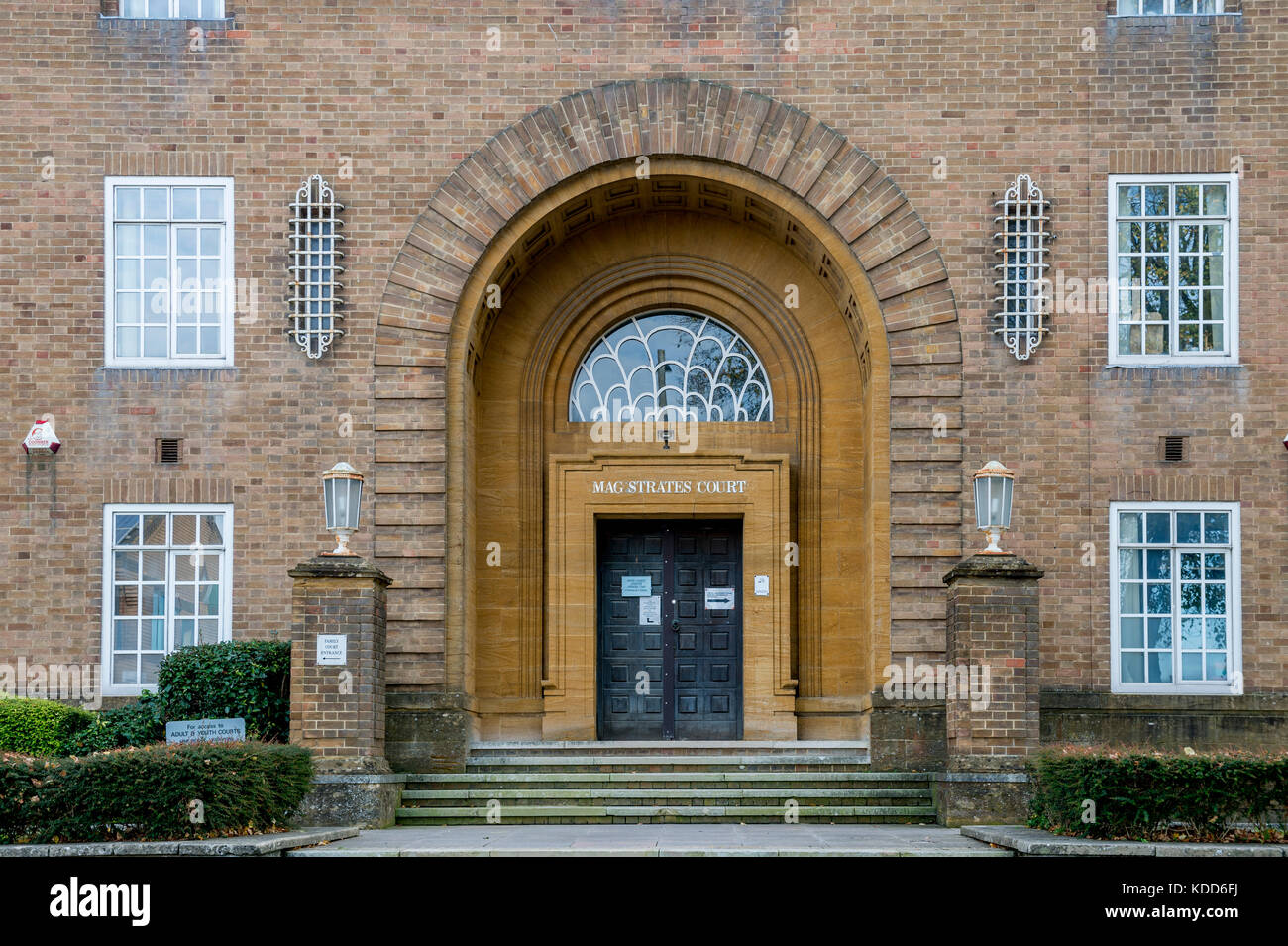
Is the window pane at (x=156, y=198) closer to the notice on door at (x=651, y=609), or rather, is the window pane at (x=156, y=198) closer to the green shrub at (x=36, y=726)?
the green shrub at (x=36, y=726)

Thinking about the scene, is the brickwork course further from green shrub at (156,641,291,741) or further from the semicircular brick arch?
green shrub at (156,641,291,741)

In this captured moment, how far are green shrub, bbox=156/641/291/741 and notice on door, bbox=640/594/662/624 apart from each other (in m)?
4.56

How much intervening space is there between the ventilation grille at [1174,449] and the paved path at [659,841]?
5231 mm

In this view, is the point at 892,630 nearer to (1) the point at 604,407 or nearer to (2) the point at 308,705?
(1) the point at 604,407

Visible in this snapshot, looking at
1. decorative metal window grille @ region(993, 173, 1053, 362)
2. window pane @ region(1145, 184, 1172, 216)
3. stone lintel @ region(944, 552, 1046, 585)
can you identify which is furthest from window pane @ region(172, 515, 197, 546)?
window pane @ region(1145, 184, 1172, 216)

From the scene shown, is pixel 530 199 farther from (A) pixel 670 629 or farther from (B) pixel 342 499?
(A) pixel 670 629

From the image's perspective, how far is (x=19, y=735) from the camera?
54.9 ft

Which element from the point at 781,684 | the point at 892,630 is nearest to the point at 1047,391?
the point at 892,630

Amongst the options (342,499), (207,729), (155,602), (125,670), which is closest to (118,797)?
(207,729)

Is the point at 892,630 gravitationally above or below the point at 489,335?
below

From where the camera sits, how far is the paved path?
42.9 ft

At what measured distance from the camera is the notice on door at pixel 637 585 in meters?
19.7

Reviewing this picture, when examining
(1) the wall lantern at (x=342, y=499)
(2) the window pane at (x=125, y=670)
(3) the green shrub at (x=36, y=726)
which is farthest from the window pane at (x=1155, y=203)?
(3) the green shrub at (x=36, y=726)

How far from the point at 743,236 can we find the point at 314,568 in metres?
6.96
